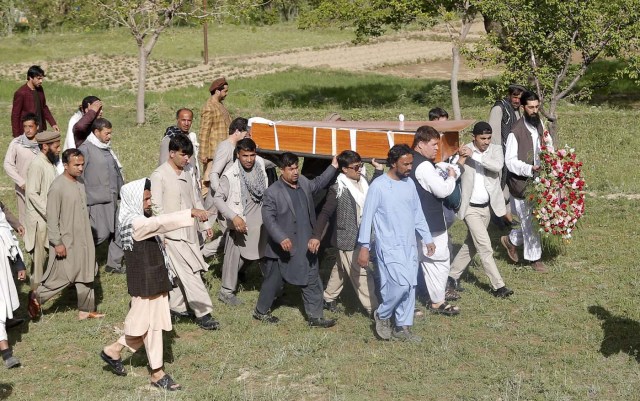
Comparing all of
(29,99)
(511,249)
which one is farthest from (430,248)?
(29,99)

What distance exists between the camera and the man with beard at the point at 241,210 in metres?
9.68

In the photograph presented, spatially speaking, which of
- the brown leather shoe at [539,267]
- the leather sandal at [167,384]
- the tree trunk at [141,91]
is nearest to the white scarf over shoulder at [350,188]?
the leather sandal at [167,384]

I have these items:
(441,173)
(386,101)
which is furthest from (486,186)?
(386,101)

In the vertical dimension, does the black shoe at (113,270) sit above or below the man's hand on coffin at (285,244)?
below

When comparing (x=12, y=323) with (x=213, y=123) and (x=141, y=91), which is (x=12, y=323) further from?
(x=141, y=91)

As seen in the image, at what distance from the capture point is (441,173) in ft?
29.4

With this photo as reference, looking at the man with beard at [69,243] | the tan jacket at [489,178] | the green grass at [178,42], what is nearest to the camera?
the man with beard at [69,243]

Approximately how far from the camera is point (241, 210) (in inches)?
388

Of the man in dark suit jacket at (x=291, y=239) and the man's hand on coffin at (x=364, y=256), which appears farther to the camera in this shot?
the man in dark suit jacket at (x=291, y=239)

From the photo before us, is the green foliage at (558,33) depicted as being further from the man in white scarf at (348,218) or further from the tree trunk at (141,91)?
the man in white scarf at (348,218)

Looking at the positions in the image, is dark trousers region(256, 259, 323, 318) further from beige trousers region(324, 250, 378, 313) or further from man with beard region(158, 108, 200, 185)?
man with beard region(158, 108, 200, 185)

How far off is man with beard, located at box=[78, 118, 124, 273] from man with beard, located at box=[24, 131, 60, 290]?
0.48m

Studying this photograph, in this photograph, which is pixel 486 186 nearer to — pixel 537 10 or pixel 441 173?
pixel 441 173

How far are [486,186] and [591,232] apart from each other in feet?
10.1
